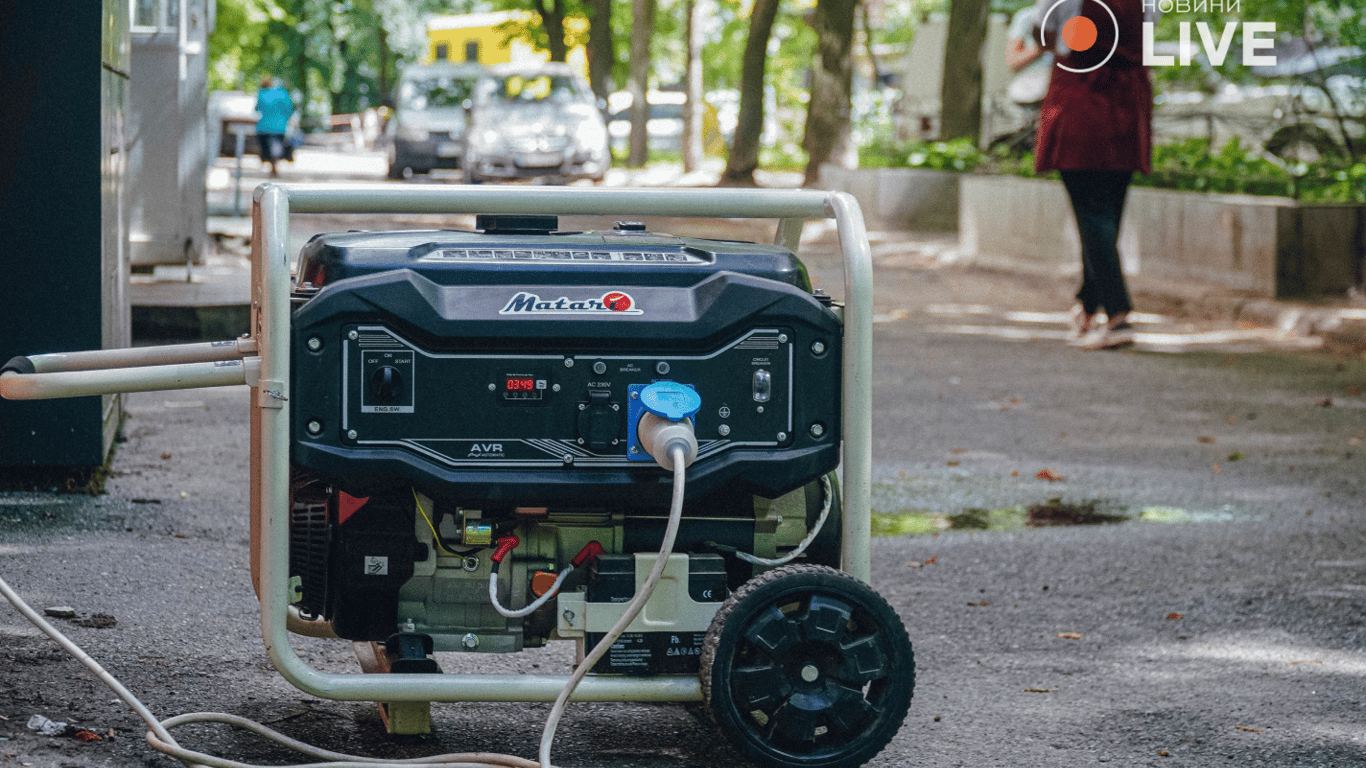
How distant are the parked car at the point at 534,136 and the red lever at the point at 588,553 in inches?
800

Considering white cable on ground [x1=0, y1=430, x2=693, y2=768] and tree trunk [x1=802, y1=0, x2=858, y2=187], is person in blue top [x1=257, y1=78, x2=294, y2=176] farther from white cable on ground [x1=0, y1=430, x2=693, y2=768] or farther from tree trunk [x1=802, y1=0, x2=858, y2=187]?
white cable on ground [x1=0, y1=430, x2=693, y2=768]

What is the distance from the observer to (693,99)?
32.4 metres

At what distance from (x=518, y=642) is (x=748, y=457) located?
580 millimetres

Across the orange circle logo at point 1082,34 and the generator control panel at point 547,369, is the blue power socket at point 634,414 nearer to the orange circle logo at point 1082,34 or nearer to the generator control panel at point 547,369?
the generator control panel at point 547,369

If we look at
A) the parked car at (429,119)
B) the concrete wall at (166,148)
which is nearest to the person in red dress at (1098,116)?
the concrete wall at (166,148)

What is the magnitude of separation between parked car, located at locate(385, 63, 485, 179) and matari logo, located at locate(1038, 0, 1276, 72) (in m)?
12.6

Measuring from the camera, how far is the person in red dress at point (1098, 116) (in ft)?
28.6

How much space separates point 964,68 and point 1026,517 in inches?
584

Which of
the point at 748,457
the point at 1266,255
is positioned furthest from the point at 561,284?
the point at 1266,255

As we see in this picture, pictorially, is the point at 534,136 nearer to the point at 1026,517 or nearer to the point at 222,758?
the point at 1026,517

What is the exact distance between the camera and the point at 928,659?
3951mm

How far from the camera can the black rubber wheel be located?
109 inches

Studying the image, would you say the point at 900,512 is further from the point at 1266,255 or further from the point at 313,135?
the point at 313,135

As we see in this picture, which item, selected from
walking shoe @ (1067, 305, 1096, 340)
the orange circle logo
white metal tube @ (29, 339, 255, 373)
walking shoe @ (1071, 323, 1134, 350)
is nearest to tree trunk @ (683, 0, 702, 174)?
walking shoe @ (1067, 305, 1096, 340)
